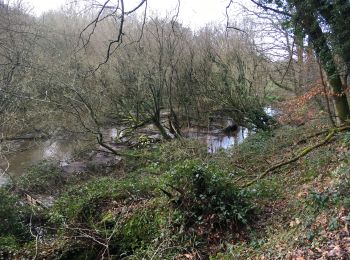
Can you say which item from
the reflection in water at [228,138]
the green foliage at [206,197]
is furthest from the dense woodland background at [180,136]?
the reflection in water at [228,138]

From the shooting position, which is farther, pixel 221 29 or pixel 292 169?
pixel 221 29

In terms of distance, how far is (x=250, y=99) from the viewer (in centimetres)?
1923

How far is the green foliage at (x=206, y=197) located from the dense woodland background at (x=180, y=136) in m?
0.02

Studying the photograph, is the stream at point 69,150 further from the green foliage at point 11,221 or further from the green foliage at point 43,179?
the green foliage at point 11,221

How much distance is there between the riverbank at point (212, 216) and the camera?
18.1 ft

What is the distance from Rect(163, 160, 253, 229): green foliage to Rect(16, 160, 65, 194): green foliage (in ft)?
26.1

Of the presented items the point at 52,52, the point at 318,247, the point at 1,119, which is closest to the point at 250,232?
the point at 318,247

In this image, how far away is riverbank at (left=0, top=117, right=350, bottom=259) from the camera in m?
5.53

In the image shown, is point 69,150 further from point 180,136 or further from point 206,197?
point 206,197

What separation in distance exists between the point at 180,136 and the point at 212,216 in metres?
10.9

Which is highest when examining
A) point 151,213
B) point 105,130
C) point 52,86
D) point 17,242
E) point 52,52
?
point 52,52

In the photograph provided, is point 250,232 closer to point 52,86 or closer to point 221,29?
point 52,86

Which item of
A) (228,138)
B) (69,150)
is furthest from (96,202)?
(228,138)

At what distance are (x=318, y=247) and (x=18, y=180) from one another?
1194 centimetres
